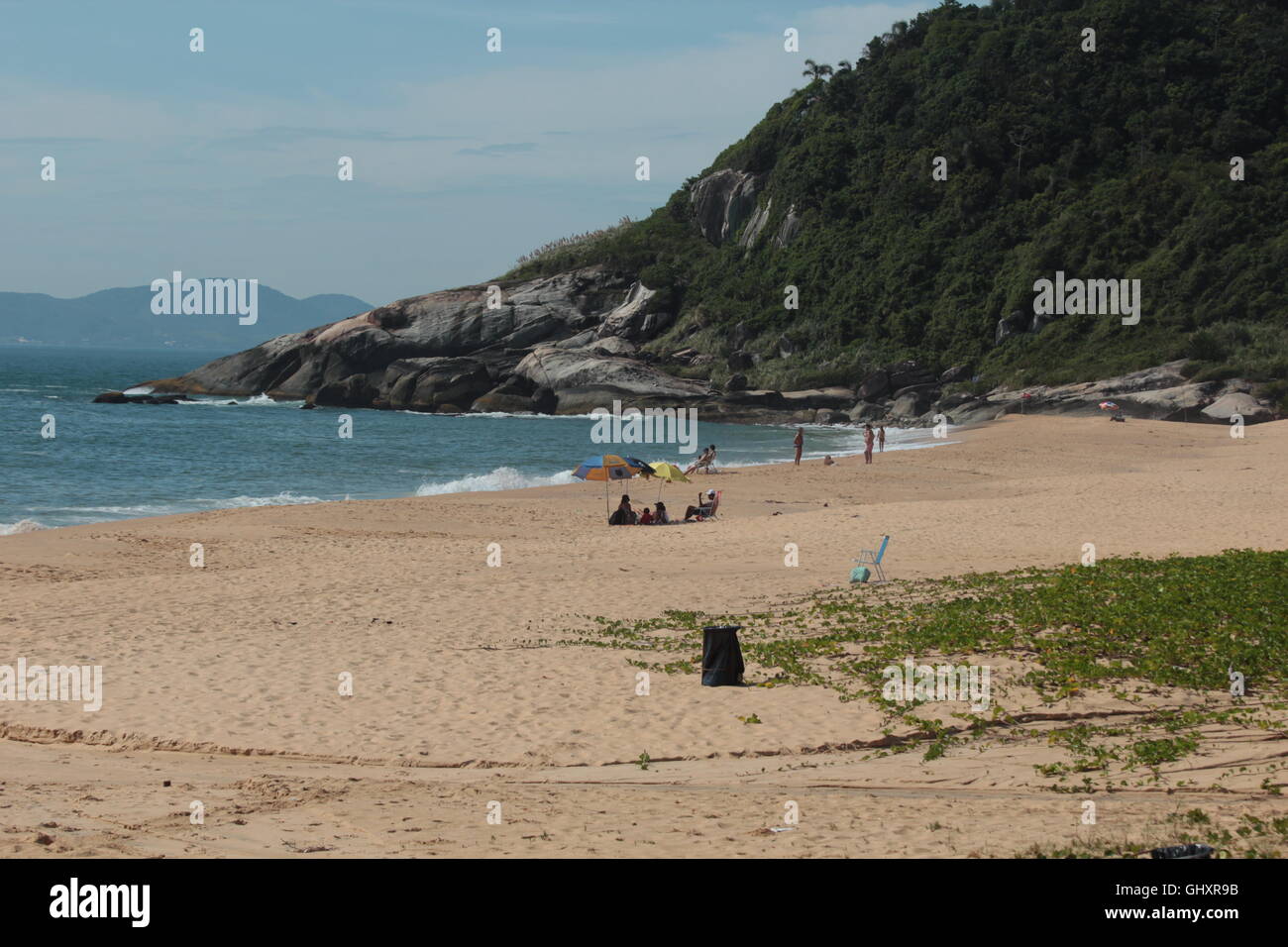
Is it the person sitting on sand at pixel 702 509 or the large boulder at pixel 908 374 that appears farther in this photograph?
the large boulder at pixel 908 374

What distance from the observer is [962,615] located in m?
14.0

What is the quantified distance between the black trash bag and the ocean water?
68.1 ft

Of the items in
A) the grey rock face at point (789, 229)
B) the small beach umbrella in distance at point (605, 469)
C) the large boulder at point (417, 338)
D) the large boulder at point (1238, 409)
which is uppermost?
the grey rock face at point (789, 229)

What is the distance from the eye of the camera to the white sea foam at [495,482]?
37812 mm

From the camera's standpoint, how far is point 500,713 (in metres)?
11.1

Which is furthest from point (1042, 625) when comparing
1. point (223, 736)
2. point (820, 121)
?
point (820, 121)

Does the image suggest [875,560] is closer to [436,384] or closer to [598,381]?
[598,381]

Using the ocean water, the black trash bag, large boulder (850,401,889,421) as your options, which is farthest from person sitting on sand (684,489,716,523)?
large boulder (850,401,889,421)

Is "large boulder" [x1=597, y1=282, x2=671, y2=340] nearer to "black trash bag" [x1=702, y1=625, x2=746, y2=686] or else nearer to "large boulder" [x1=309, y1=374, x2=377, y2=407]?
"large boulder" [x1=309, y1=374, x2=377, y2=407]

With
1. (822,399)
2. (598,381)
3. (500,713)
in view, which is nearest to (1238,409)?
(822,399)

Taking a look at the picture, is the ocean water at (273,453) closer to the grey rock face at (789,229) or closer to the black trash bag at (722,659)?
the black trash bag at (722,659)

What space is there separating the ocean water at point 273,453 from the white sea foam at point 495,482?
0.07 meters

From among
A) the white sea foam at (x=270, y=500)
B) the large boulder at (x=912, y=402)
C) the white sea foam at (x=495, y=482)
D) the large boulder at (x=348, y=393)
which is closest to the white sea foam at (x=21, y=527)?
the white sea foam at (x=270, y=500)
